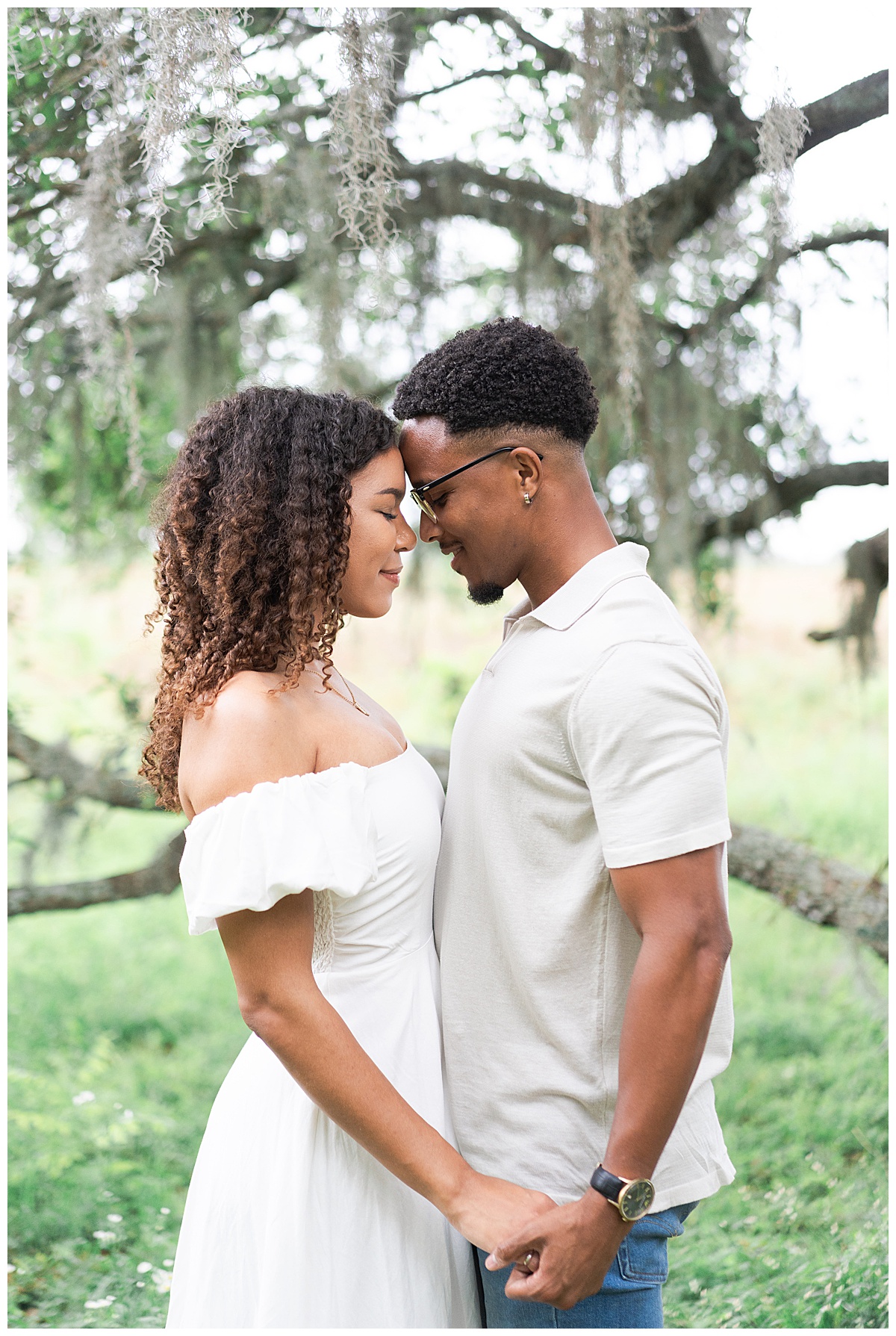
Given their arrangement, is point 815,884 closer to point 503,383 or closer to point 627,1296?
point 627,1296

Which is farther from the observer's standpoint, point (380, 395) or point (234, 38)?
point (380, 395)

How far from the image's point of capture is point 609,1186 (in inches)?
43.6

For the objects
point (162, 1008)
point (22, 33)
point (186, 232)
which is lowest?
point (162, 1008)

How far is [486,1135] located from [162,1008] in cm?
420

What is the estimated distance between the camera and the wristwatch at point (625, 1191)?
1.11m

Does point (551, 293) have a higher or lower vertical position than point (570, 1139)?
higher

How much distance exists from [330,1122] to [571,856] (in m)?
0.45

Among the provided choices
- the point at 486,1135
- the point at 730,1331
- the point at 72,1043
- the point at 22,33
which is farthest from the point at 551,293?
the point at 72,1043

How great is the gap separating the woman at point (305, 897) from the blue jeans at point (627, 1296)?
0.12 metres

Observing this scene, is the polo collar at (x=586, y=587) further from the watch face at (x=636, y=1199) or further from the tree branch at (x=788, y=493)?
the tree branch at (x=788, y=493)

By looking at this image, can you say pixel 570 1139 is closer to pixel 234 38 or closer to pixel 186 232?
pixel 234 38

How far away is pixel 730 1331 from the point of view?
2.32 m

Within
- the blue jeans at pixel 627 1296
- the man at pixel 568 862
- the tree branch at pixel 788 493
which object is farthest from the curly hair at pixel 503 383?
the tree branch at pixel 788 493

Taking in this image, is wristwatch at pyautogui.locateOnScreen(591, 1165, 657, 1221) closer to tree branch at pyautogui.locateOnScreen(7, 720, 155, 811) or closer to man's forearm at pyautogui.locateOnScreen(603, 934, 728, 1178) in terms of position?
man's forearm at pyautogui.locateOnScreen(603, 934, 728, 1178)
